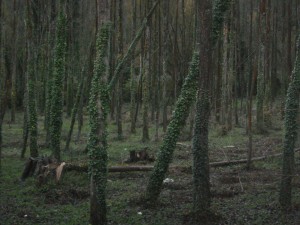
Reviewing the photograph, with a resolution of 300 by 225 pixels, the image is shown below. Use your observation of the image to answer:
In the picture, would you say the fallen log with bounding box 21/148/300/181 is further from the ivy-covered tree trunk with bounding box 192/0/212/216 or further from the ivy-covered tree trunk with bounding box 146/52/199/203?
the ivy-covered tree trunk with bounding box 192/0/212/216

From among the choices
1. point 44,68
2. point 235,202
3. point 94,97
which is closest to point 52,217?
point 94,97

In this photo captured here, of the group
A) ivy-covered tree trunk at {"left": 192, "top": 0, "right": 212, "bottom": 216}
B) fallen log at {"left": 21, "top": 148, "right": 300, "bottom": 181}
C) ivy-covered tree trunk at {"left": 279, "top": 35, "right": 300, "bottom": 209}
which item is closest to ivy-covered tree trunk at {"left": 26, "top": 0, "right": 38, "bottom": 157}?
fallen log at {"left": 21, "top": 148, "right": 300, "bottom": 181}

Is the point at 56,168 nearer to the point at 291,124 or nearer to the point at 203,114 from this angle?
the point at 203,114

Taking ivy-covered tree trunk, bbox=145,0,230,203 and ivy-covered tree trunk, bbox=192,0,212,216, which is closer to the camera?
ivy-covered tree trunk, bbox=192,0,212,216

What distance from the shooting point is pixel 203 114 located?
966cm

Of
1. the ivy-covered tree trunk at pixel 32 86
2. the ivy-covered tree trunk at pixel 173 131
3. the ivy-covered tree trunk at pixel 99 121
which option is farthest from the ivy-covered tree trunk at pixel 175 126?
the ivy-covered tree trunk at pixel 32 86

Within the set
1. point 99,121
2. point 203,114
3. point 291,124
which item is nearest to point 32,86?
point 99,121

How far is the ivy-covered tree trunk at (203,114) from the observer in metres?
9.41

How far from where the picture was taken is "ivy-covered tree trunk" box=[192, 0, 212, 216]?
370 inches

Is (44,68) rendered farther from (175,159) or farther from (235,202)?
(235,202)

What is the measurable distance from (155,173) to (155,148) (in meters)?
9.02

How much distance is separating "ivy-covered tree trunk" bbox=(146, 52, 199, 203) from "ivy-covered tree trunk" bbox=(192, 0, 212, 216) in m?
1.35

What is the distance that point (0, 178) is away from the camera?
47.5 ft

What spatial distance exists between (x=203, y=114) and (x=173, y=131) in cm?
174
